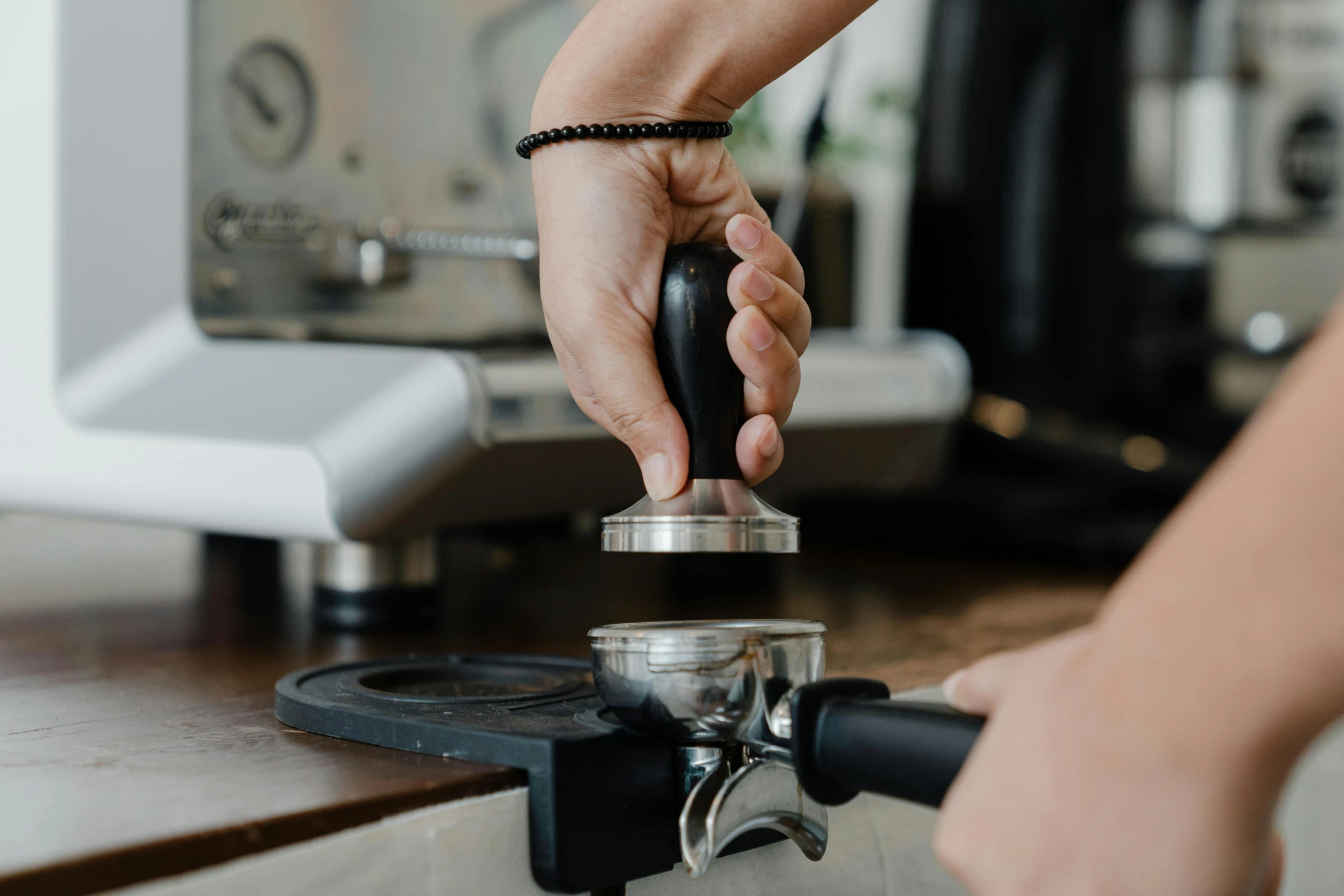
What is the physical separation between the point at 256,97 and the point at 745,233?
321 millimetres

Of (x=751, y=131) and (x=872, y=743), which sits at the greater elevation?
(x=751, y=131)

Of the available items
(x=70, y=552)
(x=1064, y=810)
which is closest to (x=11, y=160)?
(x=70, y=552)

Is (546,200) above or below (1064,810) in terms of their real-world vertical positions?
above

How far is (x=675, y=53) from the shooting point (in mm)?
462

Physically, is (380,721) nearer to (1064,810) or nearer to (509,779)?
(509,779)

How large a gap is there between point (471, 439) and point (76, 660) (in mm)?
180

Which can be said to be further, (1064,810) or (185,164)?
(185,164)

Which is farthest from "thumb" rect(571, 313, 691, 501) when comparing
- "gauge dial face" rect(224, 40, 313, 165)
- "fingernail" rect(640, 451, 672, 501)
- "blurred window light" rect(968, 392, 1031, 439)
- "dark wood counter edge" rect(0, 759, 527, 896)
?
"blurred window light" rect(968, 392, 1031, 439)

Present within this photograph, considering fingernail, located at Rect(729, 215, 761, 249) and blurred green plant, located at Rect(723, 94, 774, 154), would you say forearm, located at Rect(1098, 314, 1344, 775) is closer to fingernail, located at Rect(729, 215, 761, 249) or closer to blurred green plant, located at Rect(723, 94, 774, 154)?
fingernail, located at Rect(729, 215, 761, 249)

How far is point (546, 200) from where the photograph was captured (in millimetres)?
473

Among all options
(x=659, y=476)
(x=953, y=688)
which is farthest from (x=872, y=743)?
(x=659, y=476)

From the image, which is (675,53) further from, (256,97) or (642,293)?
(256,97)

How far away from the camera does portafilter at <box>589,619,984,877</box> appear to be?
0.33 metres

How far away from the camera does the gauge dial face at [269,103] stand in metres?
0.65
